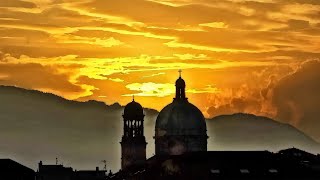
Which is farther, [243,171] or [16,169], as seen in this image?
[16,169]

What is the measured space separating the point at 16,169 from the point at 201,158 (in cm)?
2930

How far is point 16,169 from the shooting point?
653 feet

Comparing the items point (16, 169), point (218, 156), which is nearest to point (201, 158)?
point (218, 156)

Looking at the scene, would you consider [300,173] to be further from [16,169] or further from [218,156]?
[16,169]

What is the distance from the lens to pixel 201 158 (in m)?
187

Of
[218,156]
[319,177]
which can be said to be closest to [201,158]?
[218,156]

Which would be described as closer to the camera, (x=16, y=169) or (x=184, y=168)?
(x=184, y=168)

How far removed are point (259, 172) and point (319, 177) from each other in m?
8.21

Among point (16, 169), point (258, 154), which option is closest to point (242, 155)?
point (258, 154)

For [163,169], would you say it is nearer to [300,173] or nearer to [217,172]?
[217,172]

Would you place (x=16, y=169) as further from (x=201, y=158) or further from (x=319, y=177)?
(x=319, y=177)

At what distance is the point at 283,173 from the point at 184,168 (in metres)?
14.9

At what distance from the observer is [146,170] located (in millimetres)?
191000

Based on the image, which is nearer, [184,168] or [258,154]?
[184,168]
